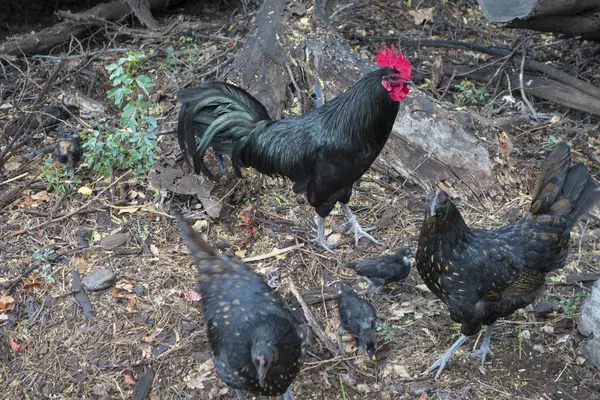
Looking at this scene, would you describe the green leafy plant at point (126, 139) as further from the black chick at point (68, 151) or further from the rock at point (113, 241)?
the rock at point (113, 241)

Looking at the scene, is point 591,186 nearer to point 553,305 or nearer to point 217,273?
point 553,305

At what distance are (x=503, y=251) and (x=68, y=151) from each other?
4706 millimetres

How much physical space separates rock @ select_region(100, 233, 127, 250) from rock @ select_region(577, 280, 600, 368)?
434 centimetres

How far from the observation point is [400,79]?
5039 mm

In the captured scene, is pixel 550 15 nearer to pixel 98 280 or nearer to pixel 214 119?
pixel 214 119

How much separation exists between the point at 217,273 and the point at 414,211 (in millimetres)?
2814

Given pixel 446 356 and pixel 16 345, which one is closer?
pixel 446 356

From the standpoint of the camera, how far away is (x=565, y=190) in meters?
4.61

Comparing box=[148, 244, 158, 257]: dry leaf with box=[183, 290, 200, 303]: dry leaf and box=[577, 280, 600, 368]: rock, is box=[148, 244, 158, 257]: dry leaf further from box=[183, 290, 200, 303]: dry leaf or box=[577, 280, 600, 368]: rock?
box=[577, 280, 600, 368]: rock

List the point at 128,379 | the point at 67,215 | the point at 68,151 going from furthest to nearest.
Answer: the point at 68,151
the point at 67,215
the point at 128,379

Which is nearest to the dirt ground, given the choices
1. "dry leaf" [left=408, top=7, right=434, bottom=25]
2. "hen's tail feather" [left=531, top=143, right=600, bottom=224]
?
"hen's tail feather" [left=531, top=143, right=600, bottom=224]

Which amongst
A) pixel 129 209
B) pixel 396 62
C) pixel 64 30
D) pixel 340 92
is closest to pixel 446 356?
pixel 396 62

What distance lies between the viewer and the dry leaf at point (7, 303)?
5.32m

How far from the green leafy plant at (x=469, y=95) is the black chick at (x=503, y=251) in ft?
11.0
